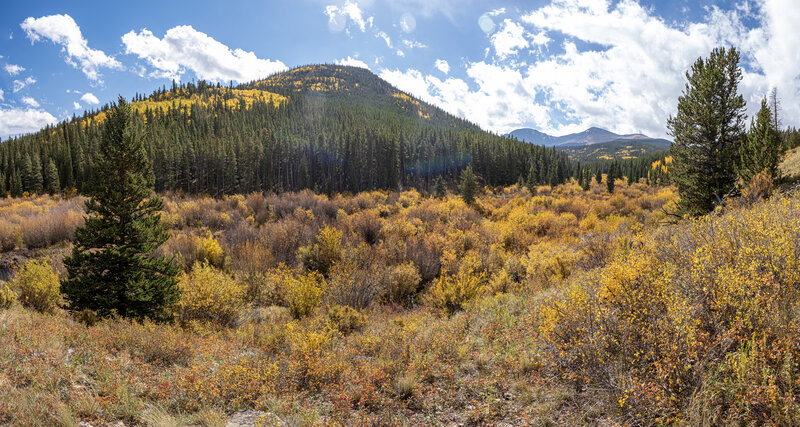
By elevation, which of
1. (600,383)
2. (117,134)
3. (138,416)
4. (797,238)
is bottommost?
(138,416)

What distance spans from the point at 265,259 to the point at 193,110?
11399 cm

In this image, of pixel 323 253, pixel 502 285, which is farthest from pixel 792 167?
pixel 323 253

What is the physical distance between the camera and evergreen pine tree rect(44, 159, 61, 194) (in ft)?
181

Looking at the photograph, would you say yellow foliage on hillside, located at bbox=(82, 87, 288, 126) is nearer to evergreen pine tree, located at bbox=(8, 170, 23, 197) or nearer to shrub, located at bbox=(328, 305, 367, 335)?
evergreen pine tree, located at bbox=(8, 170, 23, 197)

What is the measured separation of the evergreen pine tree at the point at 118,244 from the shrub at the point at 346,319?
482cm

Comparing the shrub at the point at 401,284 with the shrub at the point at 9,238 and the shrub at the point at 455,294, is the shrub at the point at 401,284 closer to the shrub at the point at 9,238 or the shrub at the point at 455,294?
the shrub at the point at 455,294

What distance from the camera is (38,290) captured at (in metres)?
9.34

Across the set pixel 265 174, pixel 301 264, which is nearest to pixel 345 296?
pixel 301 264

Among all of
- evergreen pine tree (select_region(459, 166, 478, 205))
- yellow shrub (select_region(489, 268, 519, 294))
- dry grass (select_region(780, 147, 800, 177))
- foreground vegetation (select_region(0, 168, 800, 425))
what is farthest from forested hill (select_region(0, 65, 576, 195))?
yellow shrub (select_region(489, 268, 519, 294))

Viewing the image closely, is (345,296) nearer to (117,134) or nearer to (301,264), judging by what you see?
(301,264)

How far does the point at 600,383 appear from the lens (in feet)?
13.6

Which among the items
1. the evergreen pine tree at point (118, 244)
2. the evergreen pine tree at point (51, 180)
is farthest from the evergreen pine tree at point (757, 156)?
the evergreen pine tree at point (51, 180)

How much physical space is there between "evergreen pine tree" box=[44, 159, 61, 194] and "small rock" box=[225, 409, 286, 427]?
7663 cm

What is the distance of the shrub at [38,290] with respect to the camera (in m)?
9.26
